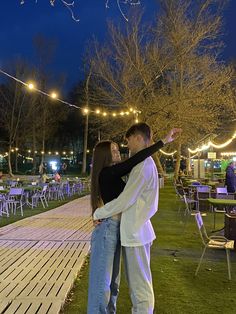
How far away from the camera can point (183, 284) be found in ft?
16.0

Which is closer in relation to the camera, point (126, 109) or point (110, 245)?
point (110, 245)

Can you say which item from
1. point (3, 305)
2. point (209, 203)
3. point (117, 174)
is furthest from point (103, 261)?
point (209, 203)

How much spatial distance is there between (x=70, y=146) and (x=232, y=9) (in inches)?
1436

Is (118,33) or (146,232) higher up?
(118,33)

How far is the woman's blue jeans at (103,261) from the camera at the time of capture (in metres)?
2.95

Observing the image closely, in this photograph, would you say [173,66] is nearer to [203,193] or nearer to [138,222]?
[203,193]

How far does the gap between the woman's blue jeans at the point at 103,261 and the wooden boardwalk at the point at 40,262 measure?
97cm

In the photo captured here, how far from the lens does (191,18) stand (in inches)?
803

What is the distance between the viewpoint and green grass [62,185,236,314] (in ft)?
13.5

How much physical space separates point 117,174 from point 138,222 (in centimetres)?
34

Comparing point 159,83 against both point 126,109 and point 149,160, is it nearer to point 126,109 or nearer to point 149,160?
point 126,109

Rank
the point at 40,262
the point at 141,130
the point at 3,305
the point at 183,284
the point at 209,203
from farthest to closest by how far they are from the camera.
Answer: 1. the point at 209,203
2. the point at 40,262
3. the point at 183,284
4. the point at 3,305
5. the point at 141,130

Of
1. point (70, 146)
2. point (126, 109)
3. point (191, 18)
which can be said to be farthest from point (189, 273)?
point (70, 146)

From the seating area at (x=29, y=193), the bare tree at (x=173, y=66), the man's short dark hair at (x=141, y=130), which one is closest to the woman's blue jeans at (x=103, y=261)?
the man's short dark hair at (x=141, y=130)
